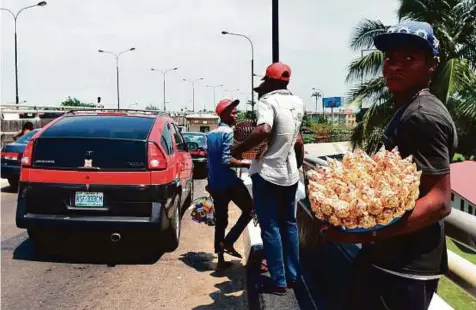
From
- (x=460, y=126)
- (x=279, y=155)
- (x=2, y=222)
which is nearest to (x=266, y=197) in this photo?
(x=279, y=155)

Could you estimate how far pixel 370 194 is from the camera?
1663mm

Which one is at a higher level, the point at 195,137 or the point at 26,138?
the point at 26,138

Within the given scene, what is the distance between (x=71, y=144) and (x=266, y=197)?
300cm

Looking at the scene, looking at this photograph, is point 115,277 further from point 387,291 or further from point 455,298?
point 455,298

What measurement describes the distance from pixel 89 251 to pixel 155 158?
5.34 feet

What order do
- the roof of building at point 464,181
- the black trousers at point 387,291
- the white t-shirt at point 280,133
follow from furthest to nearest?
the white t-shirt at point 280,133 < the roof of building at point 464,181 < the black trousers at point 387,291

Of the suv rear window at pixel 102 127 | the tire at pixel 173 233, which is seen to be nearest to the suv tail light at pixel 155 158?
the suv rear window at pixel 102 127

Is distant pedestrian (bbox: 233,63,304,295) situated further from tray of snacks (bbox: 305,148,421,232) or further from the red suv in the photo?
the red suv

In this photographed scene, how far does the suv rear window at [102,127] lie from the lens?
574 centimetres

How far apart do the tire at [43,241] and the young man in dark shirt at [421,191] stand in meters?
5.01

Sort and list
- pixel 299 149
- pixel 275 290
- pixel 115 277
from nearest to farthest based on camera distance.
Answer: pixel 275 290
pixel 299 149
pixel 115 277

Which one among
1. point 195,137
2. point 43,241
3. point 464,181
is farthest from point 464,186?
point 195,137

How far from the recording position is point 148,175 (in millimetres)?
5551

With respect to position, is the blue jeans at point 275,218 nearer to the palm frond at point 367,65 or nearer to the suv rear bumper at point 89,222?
the suv rear bumper at point 89,222
